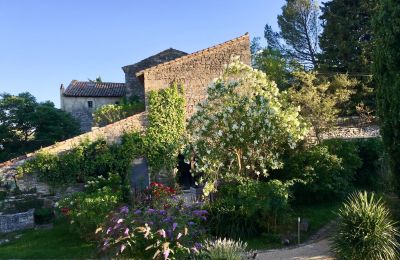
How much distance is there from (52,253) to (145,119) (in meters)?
8.56

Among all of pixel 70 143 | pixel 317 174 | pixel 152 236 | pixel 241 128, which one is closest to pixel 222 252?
pixel 152 236

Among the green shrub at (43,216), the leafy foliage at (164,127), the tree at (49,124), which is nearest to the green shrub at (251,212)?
the leafy foliage at (164,127)

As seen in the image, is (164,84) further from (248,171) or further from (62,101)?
(62,101)

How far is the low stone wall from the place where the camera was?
1441 cm

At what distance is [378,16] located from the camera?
9953mm

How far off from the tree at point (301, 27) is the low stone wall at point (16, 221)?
26995mm


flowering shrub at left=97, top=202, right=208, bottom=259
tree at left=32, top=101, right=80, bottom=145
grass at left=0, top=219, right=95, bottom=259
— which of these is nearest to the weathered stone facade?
tree at left=32, top=101, right=80, bottom=145

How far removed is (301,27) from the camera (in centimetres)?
3531

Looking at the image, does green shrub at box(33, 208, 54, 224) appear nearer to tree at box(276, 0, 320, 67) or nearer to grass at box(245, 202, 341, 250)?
grass at box(245, 202, 341, 250)

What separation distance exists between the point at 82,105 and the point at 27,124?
401 centimetres

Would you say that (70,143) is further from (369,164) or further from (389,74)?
(369,164)

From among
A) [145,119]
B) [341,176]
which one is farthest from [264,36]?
[341,176]

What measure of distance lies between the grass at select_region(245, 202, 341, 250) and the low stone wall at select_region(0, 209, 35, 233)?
342 inches

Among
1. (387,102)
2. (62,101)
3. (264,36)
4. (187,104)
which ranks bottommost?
(387,102)
